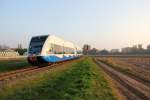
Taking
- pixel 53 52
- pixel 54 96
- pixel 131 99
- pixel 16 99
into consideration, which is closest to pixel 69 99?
pixel 54 96

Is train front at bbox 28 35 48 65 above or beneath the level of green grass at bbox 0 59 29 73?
above

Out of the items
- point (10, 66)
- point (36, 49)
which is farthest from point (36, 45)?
point (10, 66)

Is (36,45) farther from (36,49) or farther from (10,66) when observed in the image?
(10,66)

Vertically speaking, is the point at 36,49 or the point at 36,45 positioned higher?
the point at 36,45

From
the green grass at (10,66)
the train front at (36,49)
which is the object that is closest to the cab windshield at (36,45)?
the train front at (36,49)

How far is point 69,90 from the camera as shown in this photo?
12.8 metres

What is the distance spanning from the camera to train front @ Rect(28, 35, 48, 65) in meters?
29.7

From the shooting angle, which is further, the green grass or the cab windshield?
the cab windshield

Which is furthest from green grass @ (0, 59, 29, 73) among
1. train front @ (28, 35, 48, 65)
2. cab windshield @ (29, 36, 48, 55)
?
cab windshield @ (29, 36, 48, 55)

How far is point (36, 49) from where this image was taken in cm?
3030

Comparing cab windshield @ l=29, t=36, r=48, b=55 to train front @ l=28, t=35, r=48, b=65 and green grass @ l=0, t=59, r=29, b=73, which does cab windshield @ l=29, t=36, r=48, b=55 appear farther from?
green grass @ l=0, t=59, r=29, b=73

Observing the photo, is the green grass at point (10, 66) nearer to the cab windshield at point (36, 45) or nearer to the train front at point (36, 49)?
the train front at point (36, 49)

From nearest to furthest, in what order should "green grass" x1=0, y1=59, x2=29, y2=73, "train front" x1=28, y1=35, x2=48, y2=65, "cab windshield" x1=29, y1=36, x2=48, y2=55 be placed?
"green grass" x1=0, y1=59, x2=29, y2=73, "train front" x1=28, y1=35, x2=48, y2=65, "cab windshield" x1=29, y1=36, x2=48, y2=55

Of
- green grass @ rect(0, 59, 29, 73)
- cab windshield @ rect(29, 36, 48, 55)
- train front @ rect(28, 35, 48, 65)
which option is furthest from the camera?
cab windshield @ rect(29, 36, 48, 55)
